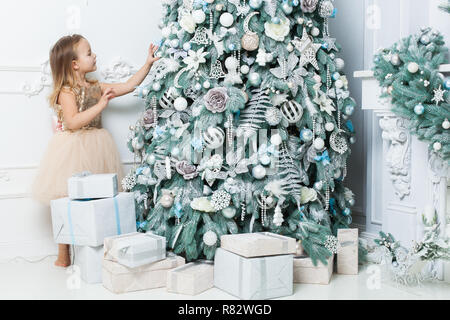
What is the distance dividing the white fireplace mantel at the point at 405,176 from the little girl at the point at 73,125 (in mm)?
1333

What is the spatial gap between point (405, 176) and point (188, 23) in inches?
53.0

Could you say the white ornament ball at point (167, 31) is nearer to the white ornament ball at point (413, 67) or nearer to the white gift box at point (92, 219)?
the white gift box at point (92, 219)

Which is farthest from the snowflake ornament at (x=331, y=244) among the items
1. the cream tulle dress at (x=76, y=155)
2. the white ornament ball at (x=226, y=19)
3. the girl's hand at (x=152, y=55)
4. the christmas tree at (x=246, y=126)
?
the girl's hand at (x=152, y=55)

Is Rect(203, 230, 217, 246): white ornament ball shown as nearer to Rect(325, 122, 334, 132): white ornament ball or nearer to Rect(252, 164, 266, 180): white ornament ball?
Rect(252, 164, 266, 180): white ornament ball

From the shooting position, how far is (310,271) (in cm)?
255

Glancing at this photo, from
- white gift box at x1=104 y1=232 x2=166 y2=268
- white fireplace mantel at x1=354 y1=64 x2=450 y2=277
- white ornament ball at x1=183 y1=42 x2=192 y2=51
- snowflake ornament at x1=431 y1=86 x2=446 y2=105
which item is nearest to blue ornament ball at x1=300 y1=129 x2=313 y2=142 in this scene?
white fireplace mantel at x1=354 y1=64 x2=450 y2=277

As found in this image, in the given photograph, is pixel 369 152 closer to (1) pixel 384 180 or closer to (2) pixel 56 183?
(1) pixel 384 180

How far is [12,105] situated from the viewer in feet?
10.1

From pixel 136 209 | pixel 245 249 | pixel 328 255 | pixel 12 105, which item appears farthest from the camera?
pixel 12 105

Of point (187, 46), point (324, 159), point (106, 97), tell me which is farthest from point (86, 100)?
point (324, 159)

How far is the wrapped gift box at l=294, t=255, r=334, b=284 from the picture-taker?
254 cm

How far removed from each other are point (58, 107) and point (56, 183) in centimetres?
46

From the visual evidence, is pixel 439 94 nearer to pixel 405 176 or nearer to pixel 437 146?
pixel 437 146

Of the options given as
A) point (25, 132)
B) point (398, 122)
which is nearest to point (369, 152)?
point (398, 122)
